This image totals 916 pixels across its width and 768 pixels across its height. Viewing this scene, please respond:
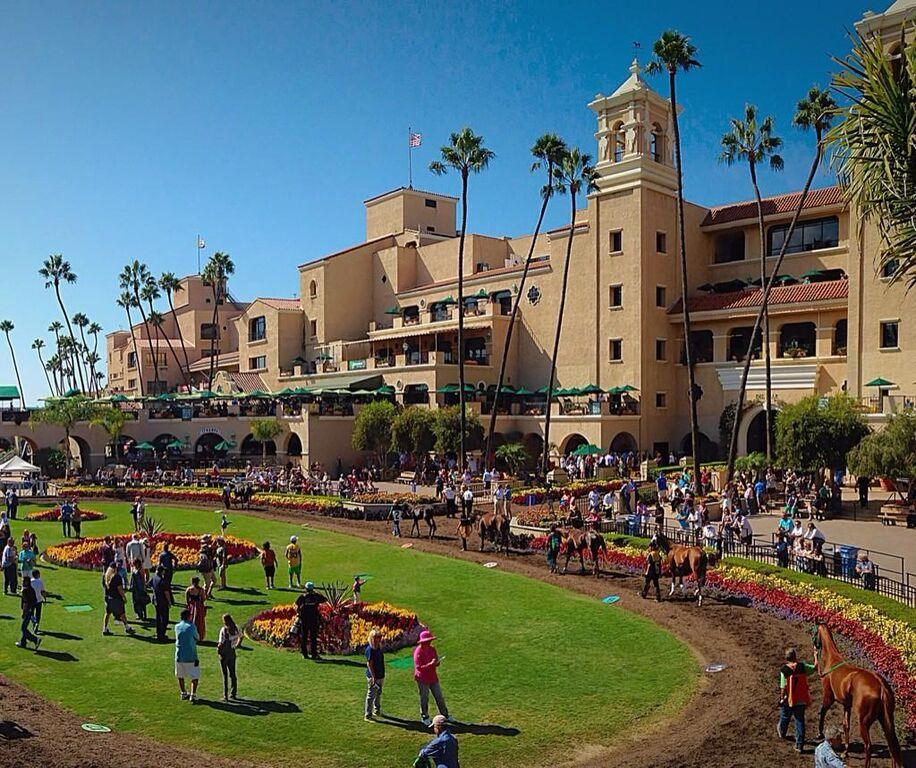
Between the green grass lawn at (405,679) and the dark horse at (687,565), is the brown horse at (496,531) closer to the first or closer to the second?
the green grass lawn at (405,679)

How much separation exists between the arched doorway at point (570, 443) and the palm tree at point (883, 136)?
103 feet

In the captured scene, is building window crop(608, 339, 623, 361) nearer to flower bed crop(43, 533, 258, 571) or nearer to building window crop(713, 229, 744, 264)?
building window crop(713, 229, 744, 264)

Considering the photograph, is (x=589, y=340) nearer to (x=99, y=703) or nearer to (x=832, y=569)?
(x=832, y=569)

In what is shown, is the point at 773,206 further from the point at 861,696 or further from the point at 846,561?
the point at 861,696

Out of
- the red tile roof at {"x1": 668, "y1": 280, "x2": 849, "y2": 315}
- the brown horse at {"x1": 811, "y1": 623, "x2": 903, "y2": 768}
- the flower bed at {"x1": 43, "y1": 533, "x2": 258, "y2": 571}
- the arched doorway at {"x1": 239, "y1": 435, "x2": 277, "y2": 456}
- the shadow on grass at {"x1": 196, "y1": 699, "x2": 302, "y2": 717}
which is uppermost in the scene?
the red tile roof at {"x1": 668, "y1": 280, "x2": 849, "y2": 315}

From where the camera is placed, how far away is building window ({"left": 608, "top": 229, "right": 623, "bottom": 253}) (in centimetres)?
4772

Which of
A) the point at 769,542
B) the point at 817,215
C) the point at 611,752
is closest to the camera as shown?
the point at 611,752

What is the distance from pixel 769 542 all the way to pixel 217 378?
182 feet

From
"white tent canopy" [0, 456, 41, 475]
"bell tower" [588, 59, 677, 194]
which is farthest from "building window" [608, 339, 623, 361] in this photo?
"white tent canopy" [0, 456, 41, 475]

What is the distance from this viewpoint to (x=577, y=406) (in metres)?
45.5

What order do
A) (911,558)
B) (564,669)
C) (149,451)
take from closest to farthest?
1. (564,669)
2. (911,558)
3. (149,451)

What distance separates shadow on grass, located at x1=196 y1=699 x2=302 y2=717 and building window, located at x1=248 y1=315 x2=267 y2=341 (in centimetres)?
5707

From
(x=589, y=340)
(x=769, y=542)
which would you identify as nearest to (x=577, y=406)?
(x=589, y=340)

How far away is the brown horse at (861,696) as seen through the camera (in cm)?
1004
